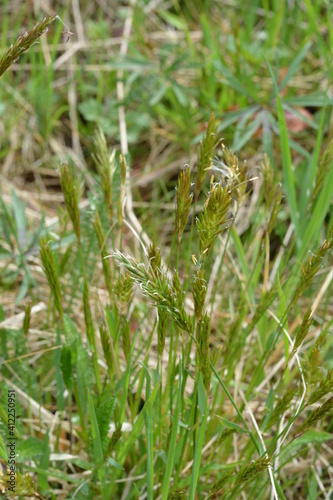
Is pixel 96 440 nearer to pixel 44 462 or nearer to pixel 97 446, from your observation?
pixel 97 446

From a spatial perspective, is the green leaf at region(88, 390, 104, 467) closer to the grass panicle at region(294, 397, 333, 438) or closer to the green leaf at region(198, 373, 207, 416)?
the green leaf at region(198, 373, 207, 416)

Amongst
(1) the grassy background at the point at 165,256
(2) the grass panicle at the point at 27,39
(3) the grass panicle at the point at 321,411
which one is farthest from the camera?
(1) the grassy background at the point at 165,256

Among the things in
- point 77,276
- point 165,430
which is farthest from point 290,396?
point 77,276

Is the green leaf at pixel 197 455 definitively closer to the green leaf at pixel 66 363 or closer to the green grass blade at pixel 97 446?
the green grass blade at pixel 97 446

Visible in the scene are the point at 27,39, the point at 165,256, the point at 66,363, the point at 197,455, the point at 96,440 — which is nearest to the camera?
the point at 27,39

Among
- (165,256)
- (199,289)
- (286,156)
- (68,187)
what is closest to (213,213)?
(199,289)

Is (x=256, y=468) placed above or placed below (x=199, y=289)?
below

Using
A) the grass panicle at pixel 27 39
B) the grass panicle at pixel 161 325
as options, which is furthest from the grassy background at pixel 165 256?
the grass panicle at pixel 27 39

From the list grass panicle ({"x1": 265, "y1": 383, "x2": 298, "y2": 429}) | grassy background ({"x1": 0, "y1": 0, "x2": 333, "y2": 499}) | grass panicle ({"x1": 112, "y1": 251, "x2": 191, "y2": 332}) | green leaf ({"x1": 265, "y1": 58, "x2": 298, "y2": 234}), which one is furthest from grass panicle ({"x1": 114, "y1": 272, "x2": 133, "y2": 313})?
green leaf ({"x1": 265, "y1": 58, "x2": 298, "y2": 234})
